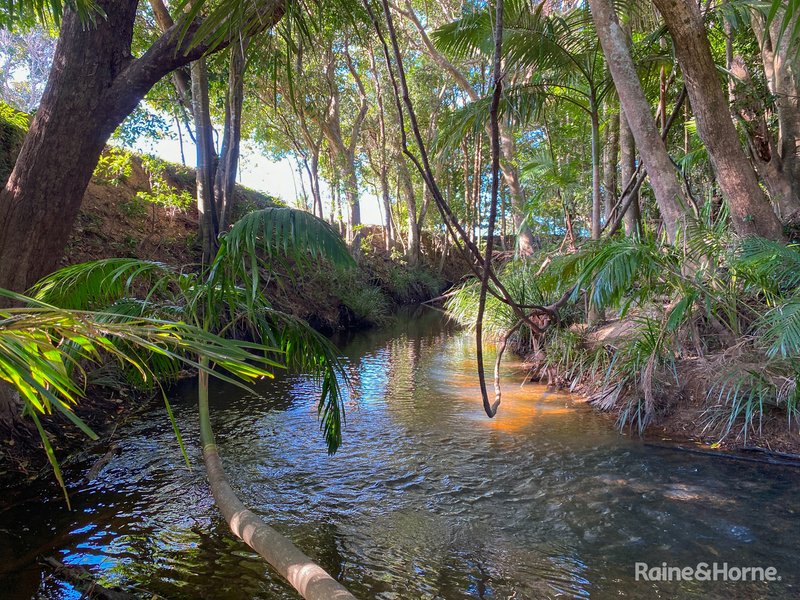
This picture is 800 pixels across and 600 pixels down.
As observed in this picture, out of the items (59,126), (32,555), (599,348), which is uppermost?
(59,126)

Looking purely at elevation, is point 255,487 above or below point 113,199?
below

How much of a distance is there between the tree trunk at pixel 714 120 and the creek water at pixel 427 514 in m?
2.40

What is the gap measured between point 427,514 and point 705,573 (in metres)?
1.51

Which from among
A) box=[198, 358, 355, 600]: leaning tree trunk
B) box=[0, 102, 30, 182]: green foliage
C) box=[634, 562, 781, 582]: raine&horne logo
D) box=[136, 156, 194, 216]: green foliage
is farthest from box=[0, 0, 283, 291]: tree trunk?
box=[136, 156, 194, 216]: green foliage

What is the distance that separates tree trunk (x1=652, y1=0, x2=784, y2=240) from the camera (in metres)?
4.67

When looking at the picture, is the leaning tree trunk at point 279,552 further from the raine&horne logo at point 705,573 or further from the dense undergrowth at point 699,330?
the dense undergrowth at point 699,330

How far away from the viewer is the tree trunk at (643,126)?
479 centimetres

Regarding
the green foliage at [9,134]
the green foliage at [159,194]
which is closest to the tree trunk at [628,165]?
the green foliage at [159,194]

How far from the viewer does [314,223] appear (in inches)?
101

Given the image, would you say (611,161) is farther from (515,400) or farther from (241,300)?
(241,300)

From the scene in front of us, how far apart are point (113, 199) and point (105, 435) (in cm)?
669

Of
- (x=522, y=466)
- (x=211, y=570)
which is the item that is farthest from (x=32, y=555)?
(x=522, y=466)

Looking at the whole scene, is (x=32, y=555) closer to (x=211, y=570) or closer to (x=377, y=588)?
(x=211, y=570)

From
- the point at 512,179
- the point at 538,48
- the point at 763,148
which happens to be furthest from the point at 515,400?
the point at 512,179
